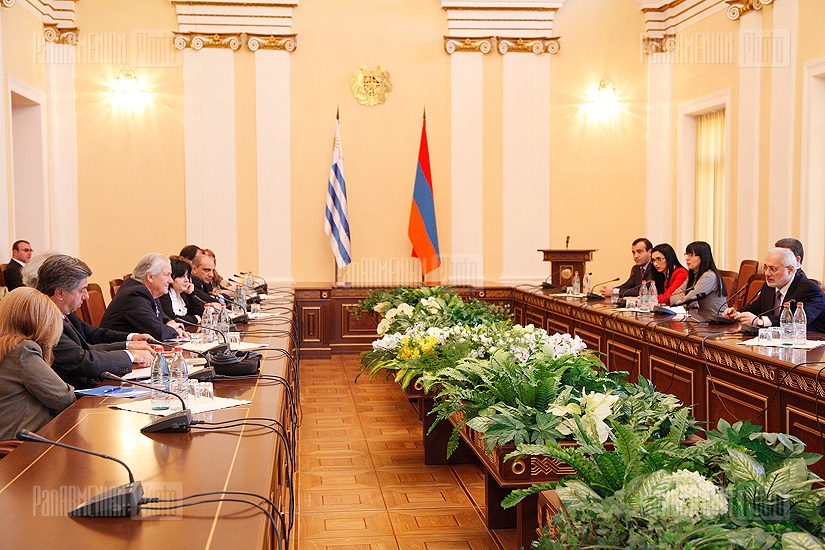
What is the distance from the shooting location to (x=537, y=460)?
2818mm

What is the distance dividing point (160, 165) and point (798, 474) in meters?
8.68

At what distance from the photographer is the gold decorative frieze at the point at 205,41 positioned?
9.26 metres

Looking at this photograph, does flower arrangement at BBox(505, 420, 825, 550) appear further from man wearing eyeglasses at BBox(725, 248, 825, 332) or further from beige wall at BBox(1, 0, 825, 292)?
beige wall at BBox(1, 0, 825, 292)

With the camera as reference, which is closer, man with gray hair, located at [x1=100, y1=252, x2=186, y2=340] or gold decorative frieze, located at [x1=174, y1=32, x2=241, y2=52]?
man with gray hair, located at [x1=100, y1=252, x2=186, y2=340]

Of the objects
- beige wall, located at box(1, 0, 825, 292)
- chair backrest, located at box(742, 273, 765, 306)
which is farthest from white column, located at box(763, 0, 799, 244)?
beige wall, located at box(1, 0, 825, 292)

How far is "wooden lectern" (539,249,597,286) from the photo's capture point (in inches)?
319

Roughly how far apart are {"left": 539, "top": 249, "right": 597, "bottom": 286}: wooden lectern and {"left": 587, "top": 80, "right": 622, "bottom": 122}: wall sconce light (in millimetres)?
2371

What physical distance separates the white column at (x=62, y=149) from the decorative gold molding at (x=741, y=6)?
270 inches

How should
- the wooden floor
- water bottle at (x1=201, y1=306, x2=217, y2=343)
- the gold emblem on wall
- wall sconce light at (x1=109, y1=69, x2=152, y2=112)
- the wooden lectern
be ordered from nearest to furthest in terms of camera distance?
the wooden floor, water bottle at (x1=201, y1=306, x2=217, y2=343), the wooden lectern, wall sconce light at (x1=109, y1=69, x2=152, y2=112), the gold emblem on wall

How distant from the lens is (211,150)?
942cm

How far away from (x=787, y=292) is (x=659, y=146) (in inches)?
203

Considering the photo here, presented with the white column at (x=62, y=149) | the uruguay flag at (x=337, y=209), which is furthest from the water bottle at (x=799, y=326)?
the white column at (x=62, y=149)

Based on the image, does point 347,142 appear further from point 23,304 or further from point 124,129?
point 23,304

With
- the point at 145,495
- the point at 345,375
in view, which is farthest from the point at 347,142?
the point at 145,495
